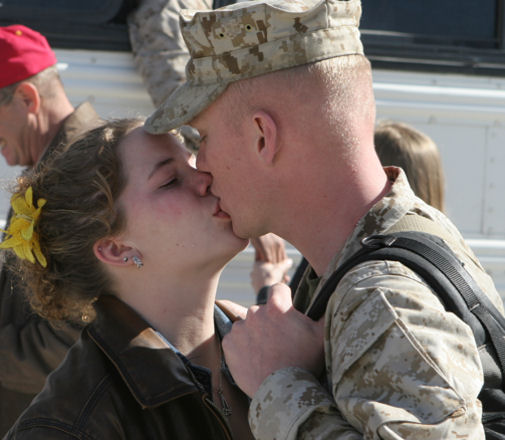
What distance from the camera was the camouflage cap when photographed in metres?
1.75

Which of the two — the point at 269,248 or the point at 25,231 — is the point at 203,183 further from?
the point at 269,248

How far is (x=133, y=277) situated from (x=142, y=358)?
29cm

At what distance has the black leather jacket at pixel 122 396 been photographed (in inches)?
71.5

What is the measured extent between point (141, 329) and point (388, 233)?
2.38 feet

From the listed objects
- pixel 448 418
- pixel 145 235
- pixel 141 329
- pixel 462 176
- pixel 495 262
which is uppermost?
pixel 448 418

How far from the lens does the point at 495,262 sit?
383cm

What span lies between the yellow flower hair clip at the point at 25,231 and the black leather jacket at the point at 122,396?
0.31 meters

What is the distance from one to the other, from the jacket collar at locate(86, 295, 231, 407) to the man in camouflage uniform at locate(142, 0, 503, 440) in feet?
0.86

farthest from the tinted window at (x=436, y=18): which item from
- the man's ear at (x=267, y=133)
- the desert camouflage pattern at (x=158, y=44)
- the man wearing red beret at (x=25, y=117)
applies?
the man's ear at (x=267, y=133)

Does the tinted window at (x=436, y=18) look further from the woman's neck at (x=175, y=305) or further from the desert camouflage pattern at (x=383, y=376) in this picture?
the desert camouflage pattern at (x=383, y=376)

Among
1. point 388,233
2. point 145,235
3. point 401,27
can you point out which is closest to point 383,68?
point 401,27

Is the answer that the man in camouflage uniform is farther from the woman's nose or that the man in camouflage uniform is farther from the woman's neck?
the woman's neck

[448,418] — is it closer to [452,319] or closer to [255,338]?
[452,319]

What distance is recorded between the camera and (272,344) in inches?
62.8
